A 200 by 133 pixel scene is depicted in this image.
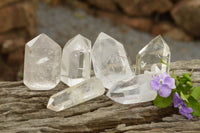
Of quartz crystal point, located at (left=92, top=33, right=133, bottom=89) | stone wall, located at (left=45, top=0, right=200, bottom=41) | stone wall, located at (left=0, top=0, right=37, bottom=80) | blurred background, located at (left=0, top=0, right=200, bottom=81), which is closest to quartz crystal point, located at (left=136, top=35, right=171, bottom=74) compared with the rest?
quartz crystal point, located at (left=92, top=33, right=133, bottom=89)

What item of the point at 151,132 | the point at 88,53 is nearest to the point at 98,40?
the point at 88,53

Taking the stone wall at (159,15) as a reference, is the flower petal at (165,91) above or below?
below

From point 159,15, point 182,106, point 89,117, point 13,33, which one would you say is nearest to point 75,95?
point 89,117

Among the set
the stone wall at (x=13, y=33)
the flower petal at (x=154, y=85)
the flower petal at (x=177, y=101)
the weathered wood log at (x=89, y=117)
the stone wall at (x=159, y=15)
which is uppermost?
the stone wall at (x=159, y=15)

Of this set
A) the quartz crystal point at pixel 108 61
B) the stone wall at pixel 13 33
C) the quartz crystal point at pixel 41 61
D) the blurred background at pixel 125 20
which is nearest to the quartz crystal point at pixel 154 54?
the quartz crystal point at pixel 108 61

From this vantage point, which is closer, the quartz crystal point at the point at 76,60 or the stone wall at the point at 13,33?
the quartz crystal point at the point at 76,60

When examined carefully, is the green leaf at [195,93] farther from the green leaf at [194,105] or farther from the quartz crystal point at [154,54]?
the quartz crystal point at [154,54]

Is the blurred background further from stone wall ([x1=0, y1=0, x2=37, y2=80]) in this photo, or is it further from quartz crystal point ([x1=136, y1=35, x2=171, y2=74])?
quartz crystal point ([x1=136, y1=35, x2=171, y2=74])
